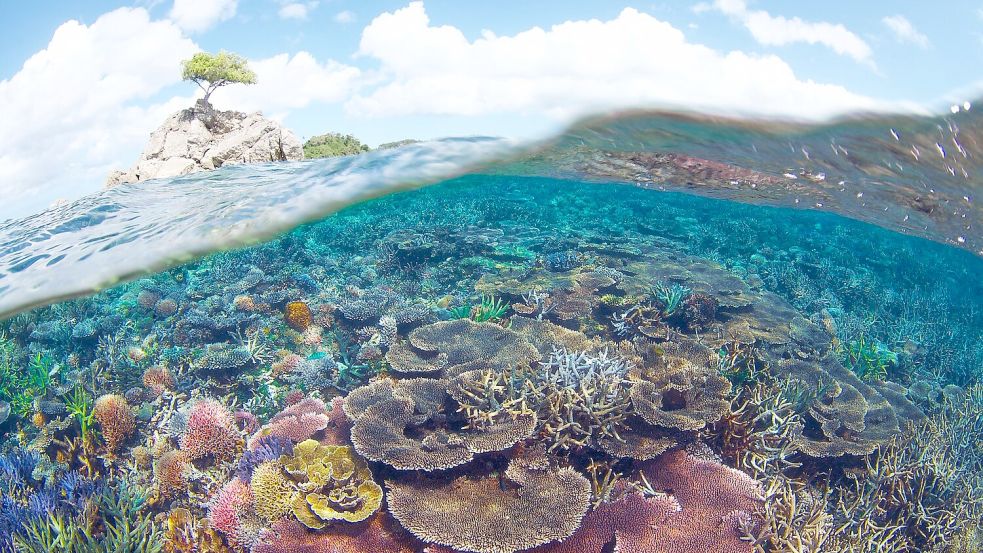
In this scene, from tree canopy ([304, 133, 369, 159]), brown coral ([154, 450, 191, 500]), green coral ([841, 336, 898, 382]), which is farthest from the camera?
tree canopy ([304, 133, 369, 159])

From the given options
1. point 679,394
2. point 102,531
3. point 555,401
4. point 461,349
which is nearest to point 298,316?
point 461,349

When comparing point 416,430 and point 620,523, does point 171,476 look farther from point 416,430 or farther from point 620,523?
point 620,523

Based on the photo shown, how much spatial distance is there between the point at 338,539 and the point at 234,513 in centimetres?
114

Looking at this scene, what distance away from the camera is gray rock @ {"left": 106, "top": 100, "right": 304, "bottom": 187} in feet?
46.7

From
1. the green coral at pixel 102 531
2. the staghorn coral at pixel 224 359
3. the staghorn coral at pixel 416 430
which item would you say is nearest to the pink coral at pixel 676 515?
the staghorn coral at pixel 416 430

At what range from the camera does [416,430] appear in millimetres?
4660

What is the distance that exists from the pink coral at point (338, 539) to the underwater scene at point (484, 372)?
0.07ft

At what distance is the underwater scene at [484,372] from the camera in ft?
13.2

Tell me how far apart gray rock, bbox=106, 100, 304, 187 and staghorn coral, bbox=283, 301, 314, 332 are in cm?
790

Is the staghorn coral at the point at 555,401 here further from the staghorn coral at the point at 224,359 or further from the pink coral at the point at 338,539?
the staghorn coral at the point at 224,359

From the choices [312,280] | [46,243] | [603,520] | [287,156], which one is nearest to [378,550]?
[603,520]

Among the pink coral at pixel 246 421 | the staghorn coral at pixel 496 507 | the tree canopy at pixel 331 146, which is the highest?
the tree canopy at pixel 331 146

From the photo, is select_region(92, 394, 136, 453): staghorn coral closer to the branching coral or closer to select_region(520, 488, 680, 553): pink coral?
the branching coral

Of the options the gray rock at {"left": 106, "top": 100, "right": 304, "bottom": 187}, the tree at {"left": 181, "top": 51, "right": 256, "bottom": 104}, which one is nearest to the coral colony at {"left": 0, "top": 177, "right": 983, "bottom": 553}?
the gray rock at {"left": 106, "top": 100, "right": 304, "bottom": 187}
